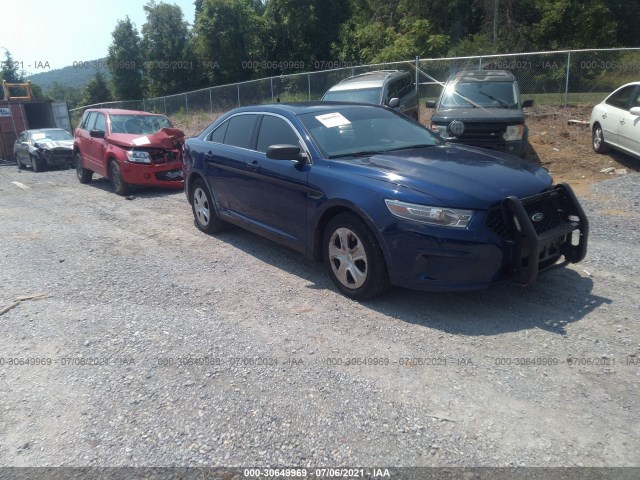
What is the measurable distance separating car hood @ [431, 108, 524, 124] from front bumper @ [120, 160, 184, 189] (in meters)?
5.35

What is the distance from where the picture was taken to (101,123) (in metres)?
11.5

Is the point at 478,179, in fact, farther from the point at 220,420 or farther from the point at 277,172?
the point at 220,420

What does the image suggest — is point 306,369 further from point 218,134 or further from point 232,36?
point 232,36

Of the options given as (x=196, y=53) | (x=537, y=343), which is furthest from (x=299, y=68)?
(x=537, y=343)

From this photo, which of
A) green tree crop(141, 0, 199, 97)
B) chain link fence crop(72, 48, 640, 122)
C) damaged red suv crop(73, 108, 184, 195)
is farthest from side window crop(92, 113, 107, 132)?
green tree crop(141, 0, 199, 97)

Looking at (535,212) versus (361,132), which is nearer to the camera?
(535,212)

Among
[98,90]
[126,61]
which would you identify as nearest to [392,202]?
[126,61]

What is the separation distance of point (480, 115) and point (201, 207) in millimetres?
5761

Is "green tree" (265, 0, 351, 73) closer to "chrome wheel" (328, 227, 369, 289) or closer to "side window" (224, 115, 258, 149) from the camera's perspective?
"side window" (224, 115, 258, 149)

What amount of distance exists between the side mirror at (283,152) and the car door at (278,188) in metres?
0.16

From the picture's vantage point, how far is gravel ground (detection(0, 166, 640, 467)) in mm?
2777

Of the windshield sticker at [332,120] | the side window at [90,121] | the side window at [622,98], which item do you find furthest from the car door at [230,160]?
the side window at [622,98]

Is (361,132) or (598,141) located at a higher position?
(361,132)

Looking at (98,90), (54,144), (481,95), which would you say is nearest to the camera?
(481,95)
